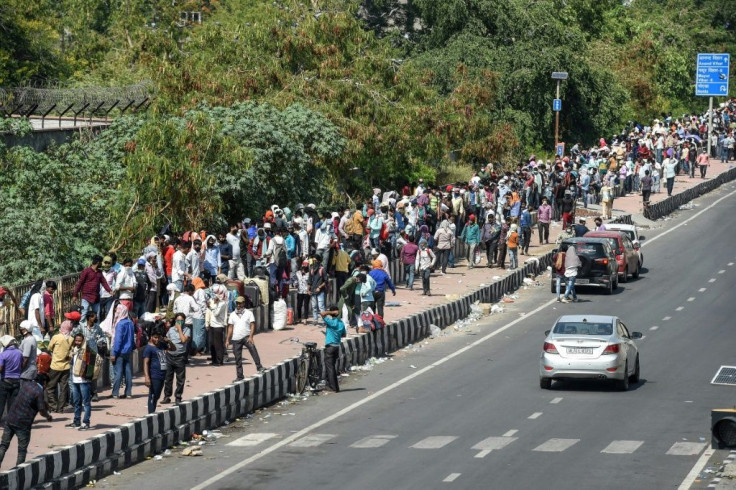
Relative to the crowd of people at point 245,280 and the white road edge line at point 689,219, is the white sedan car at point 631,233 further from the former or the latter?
the white road edge line at point 689,219

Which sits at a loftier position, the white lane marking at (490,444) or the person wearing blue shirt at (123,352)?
the person wearing blue shirt at (123,352)

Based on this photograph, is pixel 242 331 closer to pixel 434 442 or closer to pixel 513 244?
pixel 434 442

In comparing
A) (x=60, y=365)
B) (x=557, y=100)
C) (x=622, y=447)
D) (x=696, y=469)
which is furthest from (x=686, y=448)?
(x=557, y=100)

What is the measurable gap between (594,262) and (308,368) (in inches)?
613

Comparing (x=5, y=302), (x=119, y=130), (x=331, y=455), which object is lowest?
(x=331, y=455)

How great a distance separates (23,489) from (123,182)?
21.2 meters

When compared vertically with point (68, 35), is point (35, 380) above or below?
below

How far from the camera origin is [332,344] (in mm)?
29219

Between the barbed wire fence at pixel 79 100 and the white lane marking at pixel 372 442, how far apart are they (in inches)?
1019

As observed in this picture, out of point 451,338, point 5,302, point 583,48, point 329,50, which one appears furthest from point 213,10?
point 5,302

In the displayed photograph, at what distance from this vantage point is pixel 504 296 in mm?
42750

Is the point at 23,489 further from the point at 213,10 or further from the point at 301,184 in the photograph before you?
the point at 213,10

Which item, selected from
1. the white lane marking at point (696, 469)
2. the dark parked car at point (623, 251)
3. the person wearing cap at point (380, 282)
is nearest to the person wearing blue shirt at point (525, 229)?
the dark parked car at point (623, 251)

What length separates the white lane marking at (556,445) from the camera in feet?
77.4
